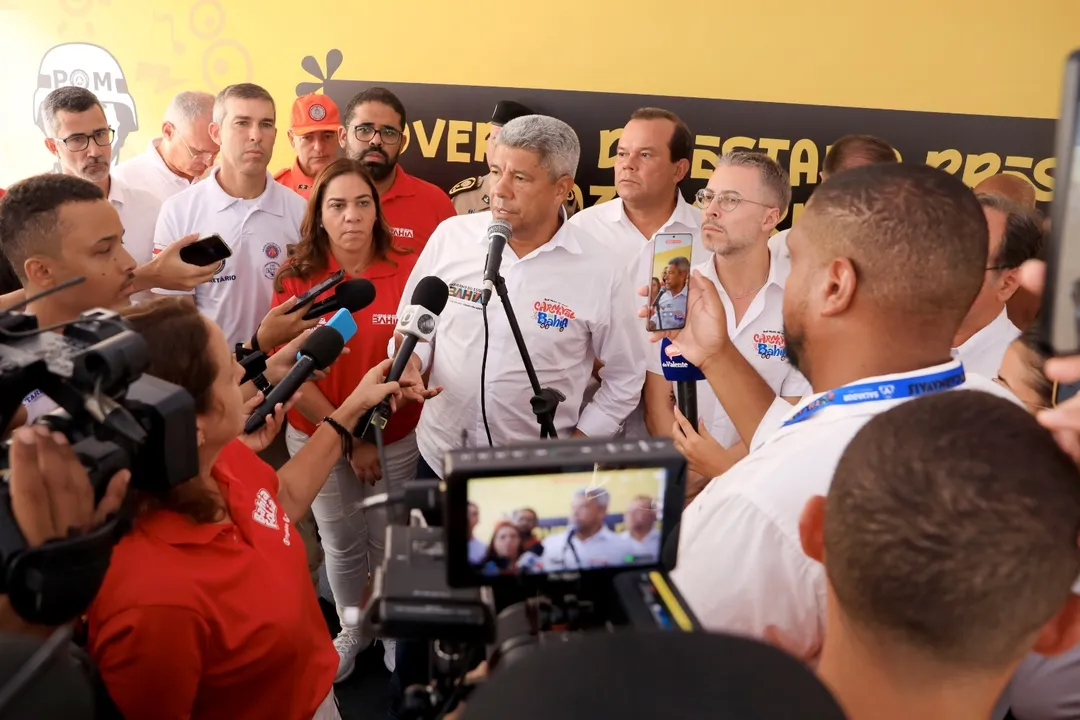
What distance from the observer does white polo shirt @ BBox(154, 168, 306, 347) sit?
10.3 ft

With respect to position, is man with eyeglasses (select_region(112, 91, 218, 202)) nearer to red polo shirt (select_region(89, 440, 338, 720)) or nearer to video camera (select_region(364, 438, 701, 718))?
red polo shirt (select_region(89, 440, 338, 720))

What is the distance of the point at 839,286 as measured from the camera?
1246mm

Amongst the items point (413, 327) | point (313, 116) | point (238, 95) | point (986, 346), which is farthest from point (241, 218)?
point (986, 346)

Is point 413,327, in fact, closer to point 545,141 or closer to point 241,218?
point 545,141

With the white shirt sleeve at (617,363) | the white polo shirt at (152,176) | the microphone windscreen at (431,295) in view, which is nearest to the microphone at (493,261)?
the microphone windscreen at (431,295)

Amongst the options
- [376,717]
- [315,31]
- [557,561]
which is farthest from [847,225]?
[315,31]

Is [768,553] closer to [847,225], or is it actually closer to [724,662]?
[847,225]

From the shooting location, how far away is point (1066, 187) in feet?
2.25

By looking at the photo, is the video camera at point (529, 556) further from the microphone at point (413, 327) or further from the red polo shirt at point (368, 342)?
the red polo shirt at point (368, 342)

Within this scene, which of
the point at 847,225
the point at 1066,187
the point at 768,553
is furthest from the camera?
the point at 847,225

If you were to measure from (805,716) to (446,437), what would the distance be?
7.27ft

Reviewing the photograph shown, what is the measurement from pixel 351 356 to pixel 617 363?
37.7 inches

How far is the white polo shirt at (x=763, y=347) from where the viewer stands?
2.39 m

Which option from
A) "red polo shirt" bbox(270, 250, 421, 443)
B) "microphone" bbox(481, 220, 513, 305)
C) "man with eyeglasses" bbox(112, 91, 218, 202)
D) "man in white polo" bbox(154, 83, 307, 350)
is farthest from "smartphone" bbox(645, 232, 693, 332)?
"man with eyeglasses" bbox(112, 91, 218, 202)
